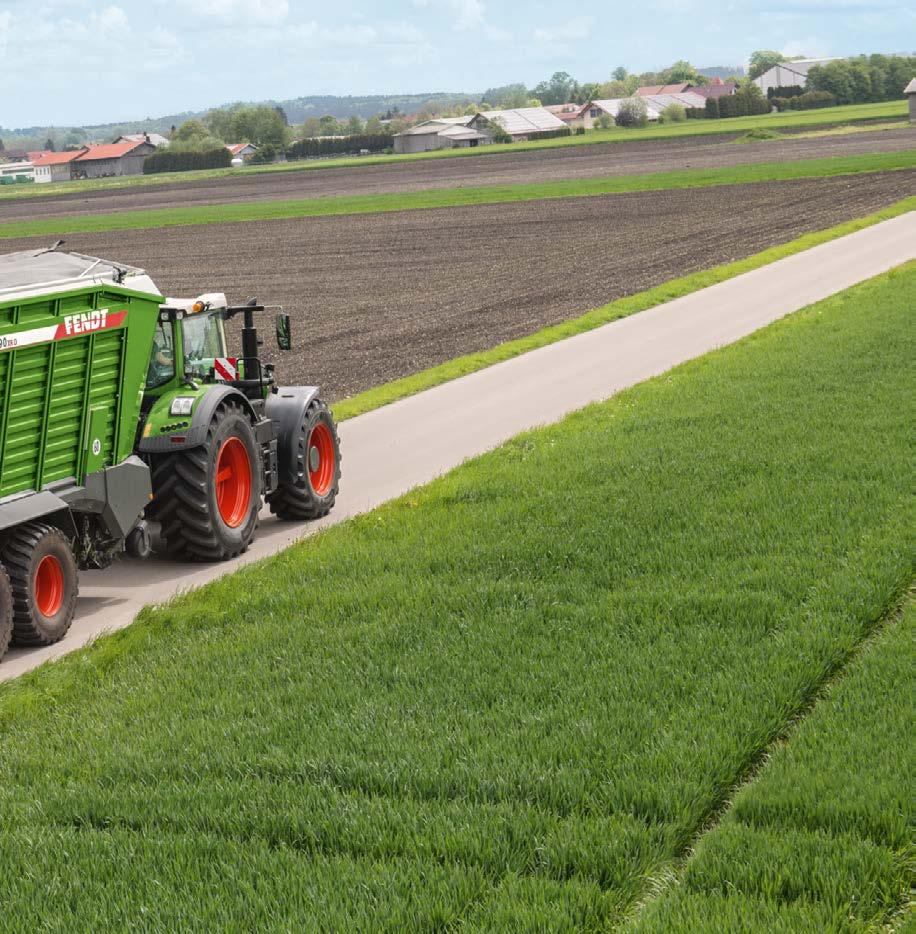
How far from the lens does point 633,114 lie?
159m

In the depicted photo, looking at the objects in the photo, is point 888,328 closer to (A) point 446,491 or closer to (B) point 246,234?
(A) point 446,491

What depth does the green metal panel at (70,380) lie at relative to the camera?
31.5ft

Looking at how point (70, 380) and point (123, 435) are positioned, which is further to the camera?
point (123, 435)

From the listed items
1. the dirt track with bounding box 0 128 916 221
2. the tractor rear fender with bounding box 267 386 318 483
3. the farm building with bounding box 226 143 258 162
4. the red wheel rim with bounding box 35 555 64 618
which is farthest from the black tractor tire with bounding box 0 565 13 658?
the farm building with bounding box 226 143 258 162

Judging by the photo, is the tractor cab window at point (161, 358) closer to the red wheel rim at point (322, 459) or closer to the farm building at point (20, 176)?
the red wheel rim at point (322, 459)

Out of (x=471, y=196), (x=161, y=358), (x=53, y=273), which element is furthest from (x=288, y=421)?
(x=471, y=196)

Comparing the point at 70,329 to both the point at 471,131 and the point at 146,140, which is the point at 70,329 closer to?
the point at 471,131

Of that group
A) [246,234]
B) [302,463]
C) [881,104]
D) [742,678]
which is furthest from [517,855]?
[881,104]

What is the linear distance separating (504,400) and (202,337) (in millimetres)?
6691

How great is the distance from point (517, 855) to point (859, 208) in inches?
1618

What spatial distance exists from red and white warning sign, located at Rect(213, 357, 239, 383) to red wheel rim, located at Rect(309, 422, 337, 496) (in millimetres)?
927

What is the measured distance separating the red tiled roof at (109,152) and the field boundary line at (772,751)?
17071 centimetres

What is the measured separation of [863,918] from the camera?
17.6 ft

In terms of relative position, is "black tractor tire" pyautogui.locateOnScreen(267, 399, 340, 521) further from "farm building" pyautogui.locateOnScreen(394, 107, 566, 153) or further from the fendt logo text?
"farm building" pyautogui.locateOnScreen(394, 107, 566, 153)
